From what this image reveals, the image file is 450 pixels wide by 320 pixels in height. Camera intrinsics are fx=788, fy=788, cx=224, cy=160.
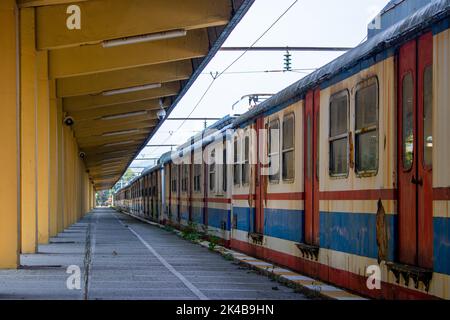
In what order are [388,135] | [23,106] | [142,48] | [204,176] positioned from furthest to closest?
1. [204,176]
2. [142,48]
3. [23,106]
4. [388,135]

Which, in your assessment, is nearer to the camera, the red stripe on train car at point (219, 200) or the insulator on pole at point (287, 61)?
the red stripe on train car at point (219, 200)

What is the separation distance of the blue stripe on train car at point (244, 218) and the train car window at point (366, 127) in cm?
652

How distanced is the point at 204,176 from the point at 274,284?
10.6 m

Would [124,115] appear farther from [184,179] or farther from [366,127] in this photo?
[366,127]

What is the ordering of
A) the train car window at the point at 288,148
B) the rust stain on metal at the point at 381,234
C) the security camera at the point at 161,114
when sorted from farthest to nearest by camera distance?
1. the security camera at the point at 161,114
2. the train car window at the point at 288,148
3. the rust stain on metal at the point at 381,234

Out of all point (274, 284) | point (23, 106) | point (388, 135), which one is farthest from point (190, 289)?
point (23, 106)

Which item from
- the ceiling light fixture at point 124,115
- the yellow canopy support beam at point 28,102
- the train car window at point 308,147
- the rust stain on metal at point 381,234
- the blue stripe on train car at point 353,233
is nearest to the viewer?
the blue stripe on train car at point 353,233

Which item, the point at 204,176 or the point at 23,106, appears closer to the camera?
the point at 23,106

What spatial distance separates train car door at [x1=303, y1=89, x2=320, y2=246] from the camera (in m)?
11.0

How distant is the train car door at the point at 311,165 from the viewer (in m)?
11.0

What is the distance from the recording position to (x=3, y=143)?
13266 millimetres

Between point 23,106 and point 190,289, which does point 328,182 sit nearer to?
point 190,289

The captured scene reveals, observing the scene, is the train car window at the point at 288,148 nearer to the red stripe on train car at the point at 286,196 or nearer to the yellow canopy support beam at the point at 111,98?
the red stripe on train car at the point at 286,196

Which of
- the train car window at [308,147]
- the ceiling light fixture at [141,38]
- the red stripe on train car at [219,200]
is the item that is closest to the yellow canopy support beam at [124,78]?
the red stripe on train car at [219,200]
